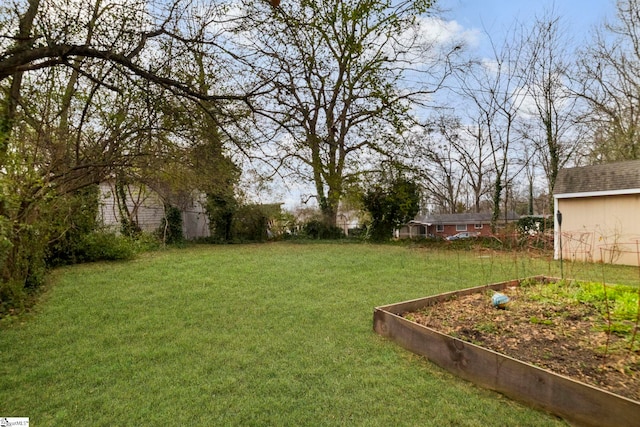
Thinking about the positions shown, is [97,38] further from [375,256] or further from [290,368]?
[375,256]

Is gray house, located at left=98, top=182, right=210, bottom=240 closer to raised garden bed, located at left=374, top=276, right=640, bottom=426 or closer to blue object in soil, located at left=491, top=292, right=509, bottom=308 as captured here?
raised garden bed, located at left=374, top=276, right=640, bottom=426

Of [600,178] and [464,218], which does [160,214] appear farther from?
[464,218]

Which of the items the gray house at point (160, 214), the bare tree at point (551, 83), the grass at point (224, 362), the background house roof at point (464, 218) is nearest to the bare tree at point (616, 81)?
the bare tree at point (551, 83)

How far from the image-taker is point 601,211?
7.62 meters

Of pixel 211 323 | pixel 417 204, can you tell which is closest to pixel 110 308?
pixel 211 323

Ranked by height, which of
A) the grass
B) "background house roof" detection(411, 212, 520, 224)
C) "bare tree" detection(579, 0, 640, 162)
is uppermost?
"bare tree" detection(579, 0, 640, 162)

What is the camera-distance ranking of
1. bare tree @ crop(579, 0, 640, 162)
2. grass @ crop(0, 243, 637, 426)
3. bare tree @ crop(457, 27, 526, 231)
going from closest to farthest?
grass @ crop(0, 243, 637, 426) < bare tree @ crop(579, 0, 640, 162) < bare tree @ crop(457, 27, 526, 231)

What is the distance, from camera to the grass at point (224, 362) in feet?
6.05

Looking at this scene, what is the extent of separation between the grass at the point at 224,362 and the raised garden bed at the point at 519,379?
8cm

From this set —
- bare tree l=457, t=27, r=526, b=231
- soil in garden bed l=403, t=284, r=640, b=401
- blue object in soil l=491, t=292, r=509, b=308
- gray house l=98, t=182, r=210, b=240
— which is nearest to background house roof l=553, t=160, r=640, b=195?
bare tree l=457, t=27, r=526, b=231

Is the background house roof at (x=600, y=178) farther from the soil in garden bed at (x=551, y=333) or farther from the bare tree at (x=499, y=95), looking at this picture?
the soil in garden bed at (x=551, y=333)

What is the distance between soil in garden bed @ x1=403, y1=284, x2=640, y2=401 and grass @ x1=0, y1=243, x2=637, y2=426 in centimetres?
40

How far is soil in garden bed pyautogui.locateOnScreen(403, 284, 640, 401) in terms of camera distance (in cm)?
194

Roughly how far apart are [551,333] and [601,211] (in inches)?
284
